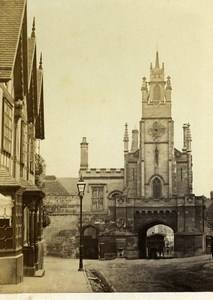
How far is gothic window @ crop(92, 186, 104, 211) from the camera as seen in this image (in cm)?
3666

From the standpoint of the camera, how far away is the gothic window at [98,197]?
3666cm

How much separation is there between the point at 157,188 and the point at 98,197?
401cm

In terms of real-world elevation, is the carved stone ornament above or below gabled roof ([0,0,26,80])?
above

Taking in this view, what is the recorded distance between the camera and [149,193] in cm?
3834

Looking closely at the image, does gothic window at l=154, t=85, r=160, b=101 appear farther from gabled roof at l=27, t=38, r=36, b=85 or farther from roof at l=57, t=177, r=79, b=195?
gabled roof at l=27, t=38, r=36, b=85

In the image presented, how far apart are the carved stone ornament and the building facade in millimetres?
21313

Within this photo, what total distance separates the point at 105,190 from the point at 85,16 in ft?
82.1

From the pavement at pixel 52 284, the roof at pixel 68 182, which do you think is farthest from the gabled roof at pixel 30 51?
the pavement at pixel 52 284

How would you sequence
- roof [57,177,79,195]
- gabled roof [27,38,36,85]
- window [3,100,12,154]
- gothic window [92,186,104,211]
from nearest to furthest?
window [3,100,12,154] < gabled roof [27,38,36,85] < roof [57,177,79,195] < gothic window [92,186,104,211]

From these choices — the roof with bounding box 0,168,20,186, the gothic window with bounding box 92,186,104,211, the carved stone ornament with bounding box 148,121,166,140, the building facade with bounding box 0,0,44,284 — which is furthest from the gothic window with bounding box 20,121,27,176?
the carved stone ornament with bounding box 148,121,166,140

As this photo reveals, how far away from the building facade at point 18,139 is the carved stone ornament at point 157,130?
21.3 m

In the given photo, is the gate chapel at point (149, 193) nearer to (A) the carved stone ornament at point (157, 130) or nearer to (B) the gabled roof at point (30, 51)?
(A) the carved stone ornament at point (157, 130)

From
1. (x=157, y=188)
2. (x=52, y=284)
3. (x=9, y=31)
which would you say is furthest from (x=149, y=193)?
(x=9, y=31)

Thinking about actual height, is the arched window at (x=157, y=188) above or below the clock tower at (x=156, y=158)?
below
